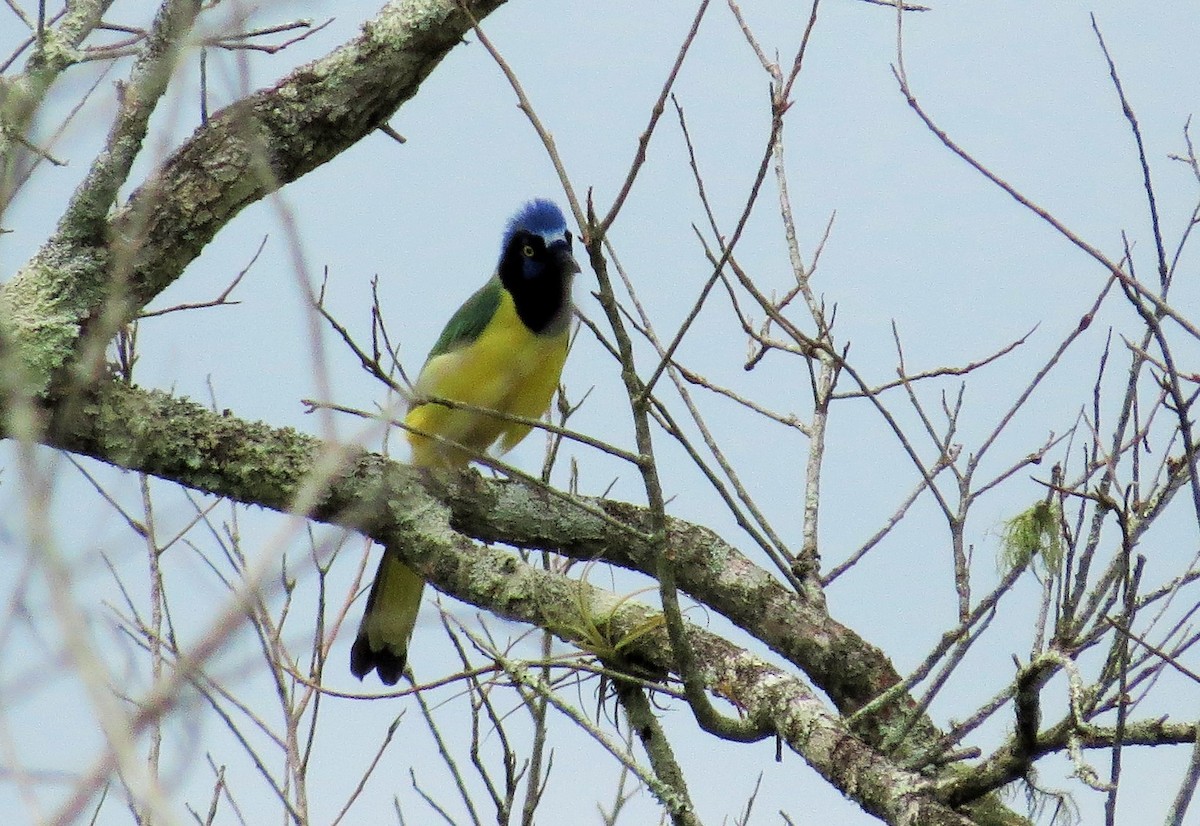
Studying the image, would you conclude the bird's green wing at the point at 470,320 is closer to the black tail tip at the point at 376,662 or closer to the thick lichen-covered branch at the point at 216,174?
the black tail tip at the point at 376,662

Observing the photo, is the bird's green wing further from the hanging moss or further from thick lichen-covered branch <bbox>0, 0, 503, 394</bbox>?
the hanging moss

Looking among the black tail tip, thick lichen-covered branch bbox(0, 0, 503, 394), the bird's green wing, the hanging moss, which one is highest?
the bird's green wing

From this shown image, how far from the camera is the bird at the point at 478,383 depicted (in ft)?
13.3

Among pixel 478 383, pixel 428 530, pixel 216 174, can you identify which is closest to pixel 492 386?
pixel 478 383

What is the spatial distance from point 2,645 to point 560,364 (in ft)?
10.8

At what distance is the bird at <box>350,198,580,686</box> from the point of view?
4062 millimetres

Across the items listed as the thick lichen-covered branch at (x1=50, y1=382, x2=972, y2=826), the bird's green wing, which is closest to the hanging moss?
the thick lichen-covered branch at (x1=50, y1=382, x2=972, y2=826)

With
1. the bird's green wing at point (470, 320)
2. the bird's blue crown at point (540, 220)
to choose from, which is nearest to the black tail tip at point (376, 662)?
the bird's green wing at point (470, 320)

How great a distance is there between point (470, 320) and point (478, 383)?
373mm

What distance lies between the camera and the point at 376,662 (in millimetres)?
4098

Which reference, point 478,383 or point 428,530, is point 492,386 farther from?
point 428,530

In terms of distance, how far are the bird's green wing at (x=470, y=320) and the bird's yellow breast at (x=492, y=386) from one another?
0.11 m

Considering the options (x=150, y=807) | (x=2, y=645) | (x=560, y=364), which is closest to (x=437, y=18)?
(x=560, y=364)

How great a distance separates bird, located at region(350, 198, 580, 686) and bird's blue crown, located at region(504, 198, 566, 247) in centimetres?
15
